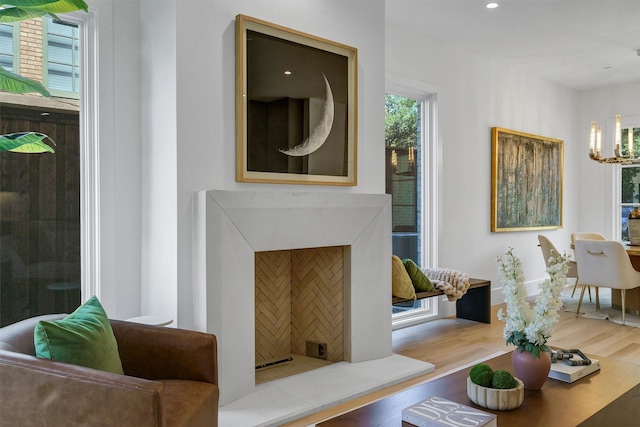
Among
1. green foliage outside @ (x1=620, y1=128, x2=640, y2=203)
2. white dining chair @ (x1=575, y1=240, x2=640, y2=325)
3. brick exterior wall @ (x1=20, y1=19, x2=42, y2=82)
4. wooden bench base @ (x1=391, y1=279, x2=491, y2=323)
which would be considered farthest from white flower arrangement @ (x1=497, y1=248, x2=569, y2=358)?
green foliage outside @ (x1=620, y1=128, x2=640, y2=203)

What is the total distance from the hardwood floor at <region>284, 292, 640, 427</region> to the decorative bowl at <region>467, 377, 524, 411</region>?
134 centimetres

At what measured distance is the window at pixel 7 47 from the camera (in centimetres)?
270

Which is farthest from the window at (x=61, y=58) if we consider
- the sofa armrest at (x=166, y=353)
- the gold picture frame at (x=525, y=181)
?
the gold picture frame at (x=525, y=181)

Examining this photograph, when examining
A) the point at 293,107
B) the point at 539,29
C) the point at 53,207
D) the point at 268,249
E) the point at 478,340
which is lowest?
the point at 478,340

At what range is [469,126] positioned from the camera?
5.32m

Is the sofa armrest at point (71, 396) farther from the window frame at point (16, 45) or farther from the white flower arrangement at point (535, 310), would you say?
the window frame at point (16, 45)

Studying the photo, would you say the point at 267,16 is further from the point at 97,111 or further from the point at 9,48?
the point at 9,48

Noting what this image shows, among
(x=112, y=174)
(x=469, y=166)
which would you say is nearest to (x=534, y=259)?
(x=469, y=166)

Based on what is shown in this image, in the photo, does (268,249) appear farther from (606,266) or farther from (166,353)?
(606,266)

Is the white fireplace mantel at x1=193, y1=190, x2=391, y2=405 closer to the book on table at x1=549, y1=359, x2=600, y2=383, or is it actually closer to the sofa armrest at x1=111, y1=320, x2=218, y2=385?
the sofa armrest at x1=111, y1=320, x2=218, y2=385

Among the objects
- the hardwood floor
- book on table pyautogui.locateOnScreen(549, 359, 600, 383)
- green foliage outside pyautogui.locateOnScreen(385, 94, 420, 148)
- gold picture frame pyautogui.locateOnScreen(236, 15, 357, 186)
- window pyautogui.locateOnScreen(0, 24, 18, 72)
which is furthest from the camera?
green foliage outside pyautogui.locateOnScreen(385, 94, 420, 148)

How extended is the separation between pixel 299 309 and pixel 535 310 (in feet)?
6.47

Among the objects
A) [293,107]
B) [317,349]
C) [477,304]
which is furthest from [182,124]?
[477,304]

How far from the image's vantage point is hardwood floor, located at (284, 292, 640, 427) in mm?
3785
